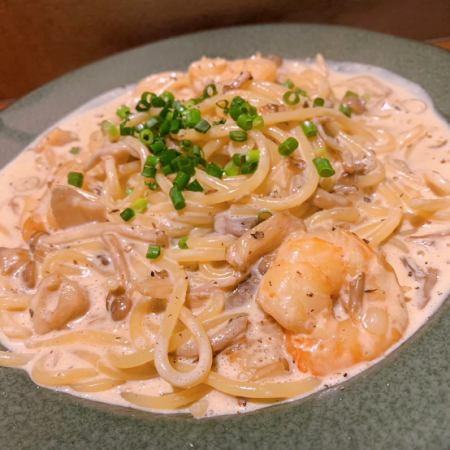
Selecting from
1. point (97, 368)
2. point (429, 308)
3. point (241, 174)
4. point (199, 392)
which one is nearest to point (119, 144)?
point (241, 174)

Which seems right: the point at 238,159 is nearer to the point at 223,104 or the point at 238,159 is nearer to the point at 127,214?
the point at 223,104

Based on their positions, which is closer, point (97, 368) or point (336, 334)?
point (336, 334)

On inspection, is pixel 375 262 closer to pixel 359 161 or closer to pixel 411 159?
pixel 359 161

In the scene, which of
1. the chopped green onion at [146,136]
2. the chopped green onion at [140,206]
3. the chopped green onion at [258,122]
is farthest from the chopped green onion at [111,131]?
the chopped green onion at [258,122]

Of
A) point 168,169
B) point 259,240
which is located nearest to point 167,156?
point 168,169

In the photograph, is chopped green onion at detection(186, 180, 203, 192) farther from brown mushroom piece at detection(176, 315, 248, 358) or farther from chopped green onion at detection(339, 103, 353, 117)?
chopped green onion at detection(339, 103, 353, 117)

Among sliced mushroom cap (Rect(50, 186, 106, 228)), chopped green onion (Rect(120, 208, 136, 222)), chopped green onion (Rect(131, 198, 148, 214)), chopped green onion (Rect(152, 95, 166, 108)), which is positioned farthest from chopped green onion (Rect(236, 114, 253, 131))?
sliced mushroom cap (Rect(50, 186, 106, 228))

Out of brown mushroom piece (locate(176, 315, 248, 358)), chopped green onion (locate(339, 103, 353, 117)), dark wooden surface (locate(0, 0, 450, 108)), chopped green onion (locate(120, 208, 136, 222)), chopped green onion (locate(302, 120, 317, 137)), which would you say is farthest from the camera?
dark wooden surface (locate(0, 0, 450, 108))
